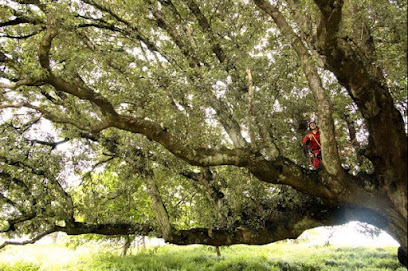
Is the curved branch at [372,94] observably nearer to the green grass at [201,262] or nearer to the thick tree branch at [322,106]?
the thick tree branch at [322,106]

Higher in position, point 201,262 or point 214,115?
point 214,115

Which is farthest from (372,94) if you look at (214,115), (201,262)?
(201,262)

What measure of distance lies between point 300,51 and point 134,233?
6.88 m

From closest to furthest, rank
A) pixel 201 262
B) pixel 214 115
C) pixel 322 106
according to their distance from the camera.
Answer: pixel 322 106 → pixel 214 115 → pixel 201 262

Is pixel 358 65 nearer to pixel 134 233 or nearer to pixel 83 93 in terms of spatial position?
pixel 83 93

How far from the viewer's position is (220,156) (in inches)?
263

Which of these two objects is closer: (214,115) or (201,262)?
(214,115)

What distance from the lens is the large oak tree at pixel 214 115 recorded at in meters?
5.90

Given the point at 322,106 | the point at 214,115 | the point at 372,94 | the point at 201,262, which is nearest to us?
the point at 372,94

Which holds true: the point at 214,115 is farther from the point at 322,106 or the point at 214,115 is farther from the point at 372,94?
the point at 372,94

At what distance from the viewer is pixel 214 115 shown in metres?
8.19

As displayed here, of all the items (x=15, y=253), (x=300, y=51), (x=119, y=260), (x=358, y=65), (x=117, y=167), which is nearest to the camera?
(x=358, y=65)

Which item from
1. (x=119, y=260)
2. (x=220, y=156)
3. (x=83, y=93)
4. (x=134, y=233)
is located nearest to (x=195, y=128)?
(x=220, y=156)

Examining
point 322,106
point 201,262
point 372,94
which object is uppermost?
point 372,94
